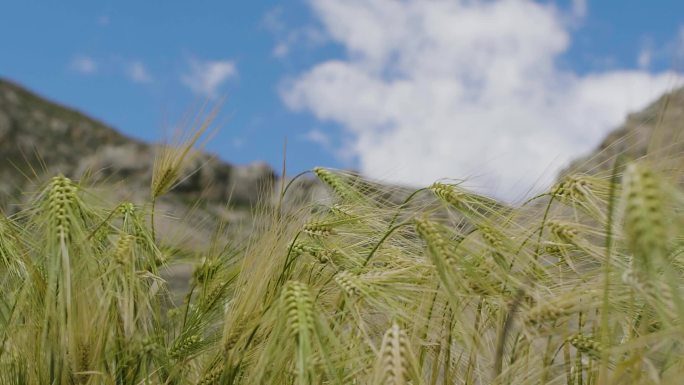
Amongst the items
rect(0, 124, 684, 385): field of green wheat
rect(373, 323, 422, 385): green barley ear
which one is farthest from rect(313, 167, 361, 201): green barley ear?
rect(373, 323, 422, 385): green barley ear

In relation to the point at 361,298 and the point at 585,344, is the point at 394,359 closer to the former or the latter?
the point at 361,298

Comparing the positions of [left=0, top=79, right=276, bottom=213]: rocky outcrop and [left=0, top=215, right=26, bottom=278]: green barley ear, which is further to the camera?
[left=0, top=79, right=276, bottom=213]: rocky outcrop

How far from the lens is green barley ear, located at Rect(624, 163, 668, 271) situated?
1.17 meters

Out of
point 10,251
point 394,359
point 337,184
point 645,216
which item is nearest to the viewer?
point 645,216

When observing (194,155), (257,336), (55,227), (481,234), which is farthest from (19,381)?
(481,234)

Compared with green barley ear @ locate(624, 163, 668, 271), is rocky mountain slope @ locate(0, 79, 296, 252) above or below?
above

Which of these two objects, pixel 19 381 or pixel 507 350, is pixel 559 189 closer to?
pixel 507 350

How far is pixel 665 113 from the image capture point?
5.11 feet

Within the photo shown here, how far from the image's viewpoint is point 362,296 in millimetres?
1788

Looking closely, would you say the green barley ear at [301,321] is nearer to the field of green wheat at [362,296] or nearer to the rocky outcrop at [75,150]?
the field of green wheat at [362,296]

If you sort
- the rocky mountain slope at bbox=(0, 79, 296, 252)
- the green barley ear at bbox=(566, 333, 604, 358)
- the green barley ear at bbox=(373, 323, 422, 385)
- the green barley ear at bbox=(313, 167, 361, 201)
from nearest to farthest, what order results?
the green barley ear at bbox=(373, 323, 422, 385) < the green barley ear at bbox=(566, 333, 604, 358) < the green barley ear at bbox=(313, 167, 361, 201) < the rocky mountain slope at bbox=(0, 79, 296, 252)

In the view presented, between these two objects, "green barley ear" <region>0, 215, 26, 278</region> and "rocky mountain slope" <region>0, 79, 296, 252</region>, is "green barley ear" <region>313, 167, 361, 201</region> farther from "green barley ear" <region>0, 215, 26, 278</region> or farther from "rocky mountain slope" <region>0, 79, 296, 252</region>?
"rocky mountain slope" <region>0, 79, 296, 252</region>

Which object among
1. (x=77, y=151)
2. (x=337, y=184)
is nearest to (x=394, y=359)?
(x=337, y=184)

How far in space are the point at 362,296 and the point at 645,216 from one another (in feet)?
2.46
